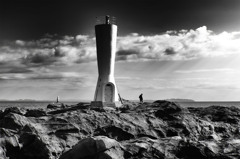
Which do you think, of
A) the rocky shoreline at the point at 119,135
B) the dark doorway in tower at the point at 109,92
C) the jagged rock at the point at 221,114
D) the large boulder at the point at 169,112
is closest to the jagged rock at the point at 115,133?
the rocky shoreline at the point at 119,135

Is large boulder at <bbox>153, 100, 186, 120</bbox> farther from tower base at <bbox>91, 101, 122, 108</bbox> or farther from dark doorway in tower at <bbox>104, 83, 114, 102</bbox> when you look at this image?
dark doorway in tower at <bbox>104, 83, 114, 102</bbox>

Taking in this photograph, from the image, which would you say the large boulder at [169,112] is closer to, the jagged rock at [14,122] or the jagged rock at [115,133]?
the jagged rock at [115,133]

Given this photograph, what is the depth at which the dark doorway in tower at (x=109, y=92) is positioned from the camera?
31500mm

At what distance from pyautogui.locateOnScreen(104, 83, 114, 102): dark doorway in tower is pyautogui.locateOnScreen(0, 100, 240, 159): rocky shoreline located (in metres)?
9.61

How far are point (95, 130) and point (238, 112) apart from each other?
12730 millimetres

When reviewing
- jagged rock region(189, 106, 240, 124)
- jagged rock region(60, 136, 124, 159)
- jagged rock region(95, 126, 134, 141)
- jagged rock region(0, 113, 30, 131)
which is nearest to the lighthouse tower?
jagged rock region(189, 106, 240, 124)

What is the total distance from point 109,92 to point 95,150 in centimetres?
1823

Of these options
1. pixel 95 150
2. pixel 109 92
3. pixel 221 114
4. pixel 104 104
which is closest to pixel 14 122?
pixel 95 150

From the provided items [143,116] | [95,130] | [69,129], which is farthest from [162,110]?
[69,129]

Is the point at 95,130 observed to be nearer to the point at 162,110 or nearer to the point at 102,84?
the point at 162,110

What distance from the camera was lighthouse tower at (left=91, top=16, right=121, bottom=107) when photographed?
30.8 meters

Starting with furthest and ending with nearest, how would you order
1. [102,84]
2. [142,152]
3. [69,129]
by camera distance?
[102,84] → [69,129] → [142,152]

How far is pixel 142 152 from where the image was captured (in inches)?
569

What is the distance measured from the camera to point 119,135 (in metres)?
18.3
